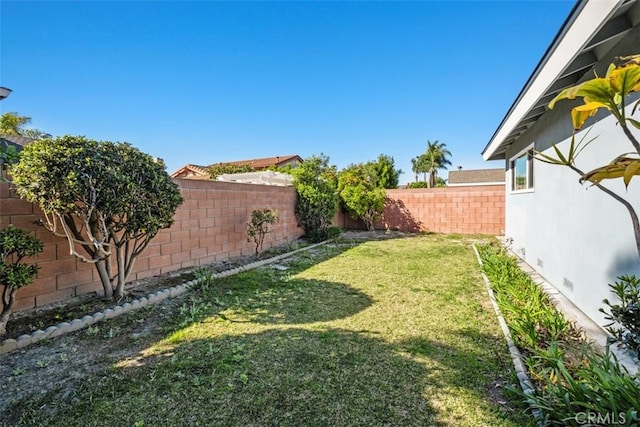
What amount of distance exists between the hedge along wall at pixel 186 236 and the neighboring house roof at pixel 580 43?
6.87 metres

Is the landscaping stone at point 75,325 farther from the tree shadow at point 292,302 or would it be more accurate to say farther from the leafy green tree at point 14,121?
the leafy green tree at point 14,121

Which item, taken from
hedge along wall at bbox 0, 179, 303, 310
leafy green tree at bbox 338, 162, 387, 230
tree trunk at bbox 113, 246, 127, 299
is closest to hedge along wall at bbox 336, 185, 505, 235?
leafy green tree at bbox 338, 162, 387, 230

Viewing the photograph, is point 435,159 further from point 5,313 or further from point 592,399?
point 5,313

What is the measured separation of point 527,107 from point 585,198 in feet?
5.61

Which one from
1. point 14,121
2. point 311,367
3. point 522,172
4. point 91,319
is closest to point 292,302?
point 311,367

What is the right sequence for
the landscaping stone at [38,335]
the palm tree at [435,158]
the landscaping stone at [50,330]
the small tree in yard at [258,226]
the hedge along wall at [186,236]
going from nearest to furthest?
the landscaping stone at [38,335] < the landscaping stone at [50,330] < the hedge along wall at [186,236] < the small tree in yard at [258,226] < the palm tree at [435,158]

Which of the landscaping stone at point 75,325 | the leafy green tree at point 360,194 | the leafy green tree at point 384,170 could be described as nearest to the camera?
the landscaping stone at point 75,325

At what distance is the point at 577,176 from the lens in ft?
14.6

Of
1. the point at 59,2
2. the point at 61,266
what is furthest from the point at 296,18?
the point at 61,266

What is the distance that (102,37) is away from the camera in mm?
7559

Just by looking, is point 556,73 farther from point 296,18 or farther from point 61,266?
point 296,18

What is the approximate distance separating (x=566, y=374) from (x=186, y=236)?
698 cm

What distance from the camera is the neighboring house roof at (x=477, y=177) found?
38750 mm

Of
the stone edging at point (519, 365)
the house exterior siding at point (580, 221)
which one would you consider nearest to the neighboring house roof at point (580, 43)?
the house exterior siding at point (580, 221)
